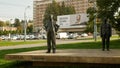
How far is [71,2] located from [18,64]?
152796 millimetres

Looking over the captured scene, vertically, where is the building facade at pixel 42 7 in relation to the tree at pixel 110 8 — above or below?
above

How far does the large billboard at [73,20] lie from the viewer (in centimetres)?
10125

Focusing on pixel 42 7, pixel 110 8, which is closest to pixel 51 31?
pixel 110 8

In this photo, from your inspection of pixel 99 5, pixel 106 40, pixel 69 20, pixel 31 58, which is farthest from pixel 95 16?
pixel 69 20

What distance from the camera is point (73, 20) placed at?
10462 cm

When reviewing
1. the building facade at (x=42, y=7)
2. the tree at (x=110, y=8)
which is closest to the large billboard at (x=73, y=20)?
the building facade at (x=42, y=7)

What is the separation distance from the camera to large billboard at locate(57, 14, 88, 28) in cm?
10125

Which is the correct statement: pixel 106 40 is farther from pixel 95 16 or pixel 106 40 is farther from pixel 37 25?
pixel 37 25

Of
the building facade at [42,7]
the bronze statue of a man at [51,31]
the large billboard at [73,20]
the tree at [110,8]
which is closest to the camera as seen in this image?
the bronze statue of a man at [51,31]

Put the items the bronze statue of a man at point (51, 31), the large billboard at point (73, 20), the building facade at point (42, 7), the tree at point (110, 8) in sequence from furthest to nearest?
the building facade at point (42, 7) < the large billboard at point (73, 20) < the tree at point (110, 8) < the bronze statue of a man at point (51, 31)

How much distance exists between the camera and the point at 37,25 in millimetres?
183750

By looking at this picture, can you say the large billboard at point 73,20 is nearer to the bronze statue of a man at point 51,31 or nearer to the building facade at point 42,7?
the building facade at point 42,7

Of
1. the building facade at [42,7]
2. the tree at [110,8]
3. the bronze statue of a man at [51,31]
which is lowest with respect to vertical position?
the bronze statue of a man at [51,31]

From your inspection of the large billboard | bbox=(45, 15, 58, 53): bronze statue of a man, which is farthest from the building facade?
bbox=(45, 15, 58, 53): bronze statue of a man
